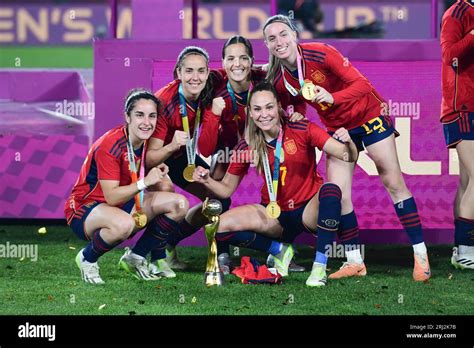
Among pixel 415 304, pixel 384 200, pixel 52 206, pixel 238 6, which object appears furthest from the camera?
pixel 238 6

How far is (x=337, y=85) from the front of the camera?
5.87 metres

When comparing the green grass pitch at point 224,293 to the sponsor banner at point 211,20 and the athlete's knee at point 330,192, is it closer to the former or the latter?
the athlete's knee at point 330,192

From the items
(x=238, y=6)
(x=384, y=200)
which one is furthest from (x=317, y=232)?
(x=238, y=6)

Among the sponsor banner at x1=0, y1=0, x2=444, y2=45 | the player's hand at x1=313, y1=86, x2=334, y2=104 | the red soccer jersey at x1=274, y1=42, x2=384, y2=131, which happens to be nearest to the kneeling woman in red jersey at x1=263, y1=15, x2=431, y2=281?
the red soccer jersey at x1=274, y1=42, x2=384, y2=131

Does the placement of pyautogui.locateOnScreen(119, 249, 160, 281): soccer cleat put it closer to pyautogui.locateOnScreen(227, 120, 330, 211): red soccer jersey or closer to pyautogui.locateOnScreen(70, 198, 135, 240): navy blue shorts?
pyautogui.locateOnScreen(70, 198, 135, 240): navy blue shorts

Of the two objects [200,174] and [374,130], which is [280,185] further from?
[374,130]

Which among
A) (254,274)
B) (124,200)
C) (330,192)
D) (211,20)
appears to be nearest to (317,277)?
(254,274)

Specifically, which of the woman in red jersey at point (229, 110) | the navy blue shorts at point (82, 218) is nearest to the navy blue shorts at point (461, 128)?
the woman in red jersey at point (229, 110)

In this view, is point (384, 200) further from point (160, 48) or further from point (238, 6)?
point (238, 6)

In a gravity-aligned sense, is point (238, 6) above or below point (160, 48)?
above

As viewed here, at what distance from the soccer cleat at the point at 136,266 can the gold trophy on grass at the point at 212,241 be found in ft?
1.30

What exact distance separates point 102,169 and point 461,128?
7.08 ft
